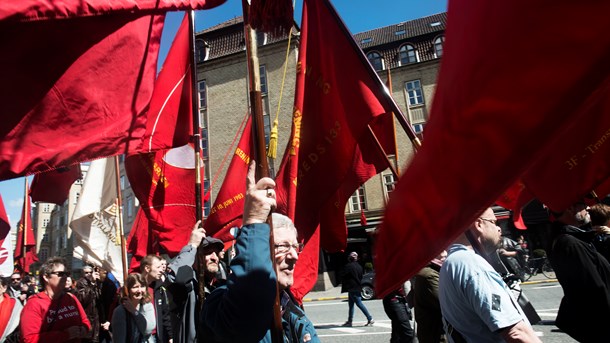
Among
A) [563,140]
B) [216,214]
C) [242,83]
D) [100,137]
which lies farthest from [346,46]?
[242,83]

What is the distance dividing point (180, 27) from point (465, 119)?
4.02 m

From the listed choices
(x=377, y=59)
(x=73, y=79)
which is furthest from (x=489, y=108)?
(x=377, y=59)

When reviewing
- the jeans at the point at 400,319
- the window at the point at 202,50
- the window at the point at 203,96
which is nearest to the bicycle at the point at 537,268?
the jeans at the point at 400,319

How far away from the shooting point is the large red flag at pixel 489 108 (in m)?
0.88

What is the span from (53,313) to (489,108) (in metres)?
5.07

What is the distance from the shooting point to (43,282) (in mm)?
4805

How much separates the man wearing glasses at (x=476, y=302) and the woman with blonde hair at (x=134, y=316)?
3114mm

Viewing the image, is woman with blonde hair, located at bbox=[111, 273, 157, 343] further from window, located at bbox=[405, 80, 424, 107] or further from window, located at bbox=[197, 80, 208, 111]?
window, located at bbox=[405, 80, 424, 107]

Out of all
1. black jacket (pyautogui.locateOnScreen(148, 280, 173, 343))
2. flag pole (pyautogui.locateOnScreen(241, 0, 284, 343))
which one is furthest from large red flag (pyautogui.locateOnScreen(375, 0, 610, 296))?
black jacket (pyautogui.locateOnScreen(148, 280, 173, 343))

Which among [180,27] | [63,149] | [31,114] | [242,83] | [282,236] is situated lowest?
[282,236]

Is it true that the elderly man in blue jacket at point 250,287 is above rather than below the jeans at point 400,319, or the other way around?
above

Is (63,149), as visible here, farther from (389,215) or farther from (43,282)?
(43,282)

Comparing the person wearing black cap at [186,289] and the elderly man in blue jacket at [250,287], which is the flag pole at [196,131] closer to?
the person wearing black cap at [186,289]

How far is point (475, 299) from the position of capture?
7.93ft
